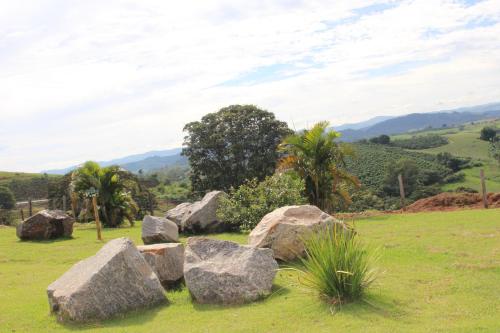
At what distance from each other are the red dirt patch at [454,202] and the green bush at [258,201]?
22.4ft

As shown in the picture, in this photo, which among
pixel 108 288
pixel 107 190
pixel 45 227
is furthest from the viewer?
pixel 107 190

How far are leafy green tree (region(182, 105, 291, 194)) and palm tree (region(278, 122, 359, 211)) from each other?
17149mm

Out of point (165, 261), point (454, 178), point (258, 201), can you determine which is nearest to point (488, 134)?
point (454, 178)

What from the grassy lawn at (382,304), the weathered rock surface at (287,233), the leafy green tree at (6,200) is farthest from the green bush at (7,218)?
the weathered rock surface at (287,233)

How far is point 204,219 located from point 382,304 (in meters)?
12.0

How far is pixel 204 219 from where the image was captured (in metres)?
19.2

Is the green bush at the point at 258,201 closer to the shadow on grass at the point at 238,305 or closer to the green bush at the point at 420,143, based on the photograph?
the shadow on grass at the point at 238,305

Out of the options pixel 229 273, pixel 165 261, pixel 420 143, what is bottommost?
pixel 420 143

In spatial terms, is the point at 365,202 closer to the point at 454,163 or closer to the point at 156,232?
the point at 156,232

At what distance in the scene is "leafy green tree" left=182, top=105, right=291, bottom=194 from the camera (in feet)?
126

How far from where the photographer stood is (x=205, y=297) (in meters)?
8.84

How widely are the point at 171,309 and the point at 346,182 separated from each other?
43.9 feet

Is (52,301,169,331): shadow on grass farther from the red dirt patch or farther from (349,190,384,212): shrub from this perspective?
(349,190,384,212): shrub

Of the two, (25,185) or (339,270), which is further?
(25,185)
